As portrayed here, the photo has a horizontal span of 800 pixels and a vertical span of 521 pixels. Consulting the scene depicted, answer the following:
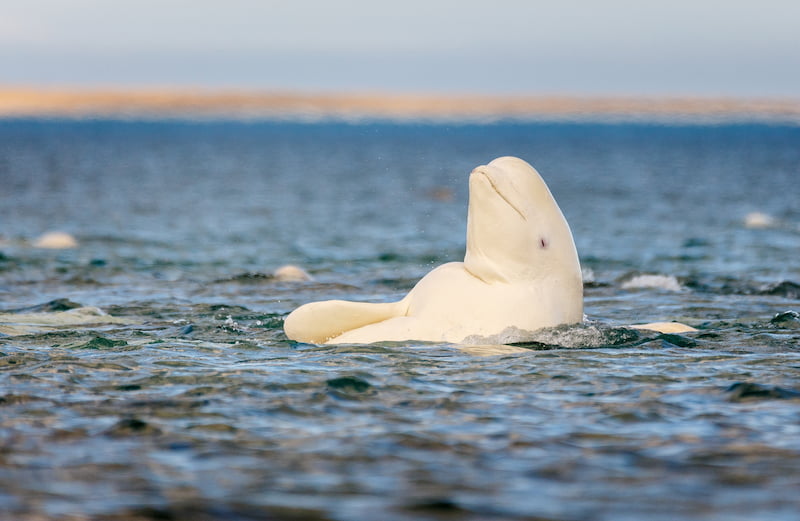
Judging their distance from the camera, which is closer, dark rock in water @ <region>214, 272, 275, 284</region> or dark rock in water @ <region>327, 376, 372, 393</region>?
dark rock in water @ <region>327, 376, 372, 393</region>

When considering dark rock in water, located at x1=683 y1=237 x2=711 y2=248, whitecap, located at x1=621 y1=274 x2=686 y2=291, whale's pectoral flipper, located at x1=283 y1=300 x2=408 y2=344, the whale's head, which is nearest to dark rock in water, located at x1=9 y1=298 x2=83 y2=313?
whale's pectoral flipper, located at x1=283 y1=300 x2=408 y2=344

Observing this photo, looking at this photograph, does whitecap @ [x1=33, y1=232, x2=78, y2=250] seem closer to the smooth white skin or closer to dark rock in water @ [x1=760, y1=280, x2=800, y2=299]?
dark rock in water @ [x1=760, y1=280, x2=800, y2=299]

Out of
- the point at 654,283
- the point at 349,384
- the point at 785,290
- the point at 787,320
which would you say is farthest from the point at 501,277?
the point at 785,290

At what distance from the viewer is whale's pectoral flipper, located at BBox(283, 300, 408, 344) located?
1134cm

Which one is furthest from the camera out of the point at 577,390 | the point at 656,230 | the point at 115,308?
the point at 656,230

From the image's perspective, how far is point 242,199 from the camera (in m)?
51.2

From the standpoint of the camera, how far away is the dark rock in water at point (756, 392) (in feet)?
31.1

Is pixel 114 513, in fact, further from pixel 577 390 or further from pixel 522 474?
pixel 577 390

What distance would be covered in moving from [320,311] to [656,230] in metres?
25.1

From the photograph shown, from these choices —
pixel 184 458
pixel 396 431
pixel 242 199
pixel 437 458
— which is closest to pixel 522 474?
pixel 437 458

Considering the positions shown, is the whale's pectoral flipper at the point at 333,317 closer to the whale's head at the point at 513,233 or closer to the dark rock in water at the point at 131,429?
the whale's head at the point at 513,233

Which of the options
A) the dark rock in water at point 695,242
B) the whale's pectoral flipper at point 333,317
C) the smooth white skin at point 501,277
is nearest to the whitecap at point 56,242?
the dark rock in water at point 695,242

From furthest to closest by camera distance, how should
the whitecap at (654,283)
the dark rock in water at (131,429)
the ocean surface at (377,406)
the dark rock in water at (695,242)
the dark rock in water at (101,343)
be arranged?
Answer: the dark rock in water at (695,242) → the whitecap at (654,283) → the dark rock in water at (101,343) → the dark rock in water at (131,429) → the ocean surface at (377,406)

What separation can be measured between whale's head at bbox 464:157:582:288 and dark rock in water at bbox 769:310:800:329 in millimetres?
3772
